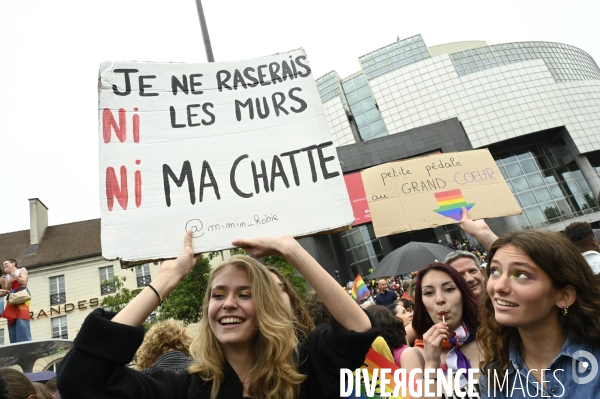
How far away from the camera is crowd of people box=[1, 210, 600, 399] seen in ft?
4.83

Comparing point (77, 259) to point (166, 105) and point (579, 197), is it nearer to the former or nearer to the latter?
point (166, 105)

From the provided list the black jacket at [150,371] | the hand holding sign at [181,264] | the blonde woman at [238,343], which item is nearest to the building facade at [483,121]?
the hand holding sign at [181,264]

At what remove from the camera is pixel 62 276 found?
28.6m

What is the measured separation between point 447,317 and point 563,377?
2.73 feet

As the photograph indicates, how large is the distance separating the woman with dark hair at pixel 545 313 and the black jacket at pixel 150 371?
70cm

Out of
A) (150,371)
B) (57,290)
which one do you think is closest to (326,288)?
(150,371)

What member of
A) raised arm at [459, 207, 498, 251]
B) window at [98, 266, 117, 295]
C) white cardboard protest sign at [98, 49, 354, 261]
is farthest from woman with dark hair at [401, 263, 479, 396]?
window at [98, 266, 117, 295]

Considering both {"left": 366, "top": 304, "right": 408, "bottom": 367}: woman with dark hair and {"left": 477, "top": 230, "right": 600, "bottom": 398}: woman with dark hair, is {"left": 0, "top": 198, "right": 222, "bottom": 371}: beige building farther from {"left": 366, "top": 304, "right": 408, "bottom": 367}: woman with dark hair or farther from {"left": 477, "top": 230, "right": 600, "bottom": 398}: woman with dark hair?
{"left": 477, "top": 230, "right": 600, "bottom": 398}: woman with dark hair

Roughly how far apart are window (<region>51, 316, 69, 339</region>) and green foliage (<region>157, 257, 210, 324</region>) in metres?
11.5

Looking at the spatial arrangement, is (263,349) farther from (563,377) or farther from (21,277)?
(21,277)

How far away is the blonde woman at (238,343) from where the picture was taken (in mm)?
1435

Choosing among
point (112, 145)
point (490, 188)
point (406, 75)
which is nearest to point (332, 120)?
point (406, 75)

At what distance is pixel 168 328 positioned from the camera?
3.25 meters

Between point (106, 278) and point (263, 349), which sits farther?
point (106, 278)
